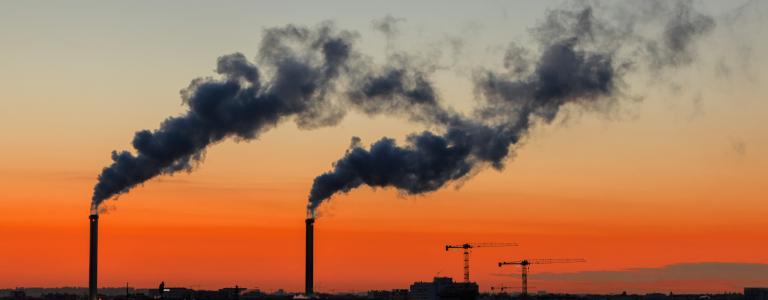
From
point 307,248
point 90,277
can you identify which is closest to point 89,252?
point 90,277

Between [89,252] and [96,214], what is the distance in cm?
1094

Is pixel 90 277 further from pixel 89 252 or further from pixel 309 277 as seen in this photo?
pixel 309 277

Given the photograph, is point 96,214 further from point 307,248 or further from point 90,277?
point 307,248

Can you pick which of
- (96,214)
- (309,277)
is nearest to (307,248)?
(309,277)

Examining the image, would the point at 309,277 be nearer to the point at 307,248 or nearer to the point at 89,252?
the point at 307,248

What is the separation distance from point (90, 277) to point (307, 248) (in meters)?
32.5

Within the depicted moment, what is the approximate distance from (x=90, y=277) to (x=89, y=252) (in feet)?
12.2

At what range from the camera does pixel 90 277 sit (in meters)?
199

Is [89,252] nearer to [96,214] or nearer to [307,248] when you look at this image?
[96,214]

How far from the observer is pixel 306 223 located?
190750 mm

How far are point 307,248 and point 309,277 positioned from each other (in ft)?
14.3

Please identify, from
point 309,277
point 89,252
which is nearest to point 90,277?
point 89,252

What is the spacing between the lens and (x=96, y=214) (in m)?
190

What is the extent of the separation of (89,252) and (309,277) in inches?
1273
